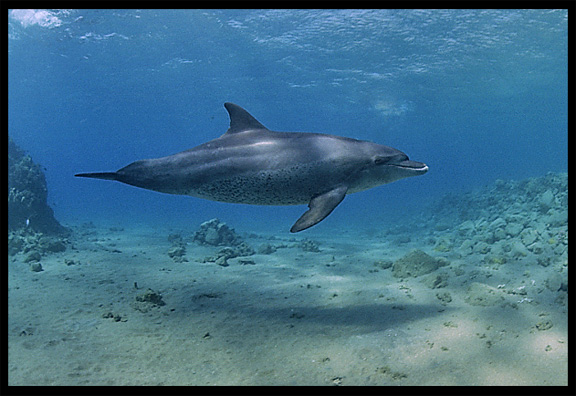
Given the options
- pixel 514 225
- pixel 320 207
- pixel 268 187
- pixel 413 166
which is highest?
pixel 413 166

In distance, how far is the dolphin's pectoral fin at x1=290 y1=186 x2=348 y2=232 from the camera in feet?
13.8

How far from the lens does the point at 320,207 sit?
4480 mm

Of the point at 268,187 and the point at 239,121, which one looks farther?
the point at 239,121

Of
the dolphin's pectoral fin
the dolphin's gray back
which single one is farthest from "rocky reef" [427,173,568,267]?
the dolphin's gray back

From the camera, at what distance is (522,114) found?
182 feet

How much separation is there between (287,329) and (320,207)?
1.77m

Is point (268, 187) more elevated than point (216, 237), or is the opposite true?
point (268, 187)

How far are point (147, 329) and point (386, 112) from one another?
49.5 meters

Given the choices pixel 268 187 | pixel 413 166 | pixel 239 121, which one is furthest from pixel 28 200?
pixel 413 166

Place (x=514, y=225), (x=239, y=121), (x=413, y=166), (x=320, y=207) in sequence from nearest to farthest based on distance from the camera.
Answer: (x=320, y=207), (x=413, y=166), (x=239, y=121), (x=514, y=225)

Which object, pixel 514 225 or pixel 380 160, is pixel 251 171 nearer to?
pixel 380 160

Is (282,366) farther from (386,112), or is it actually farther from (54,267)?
(386,112)

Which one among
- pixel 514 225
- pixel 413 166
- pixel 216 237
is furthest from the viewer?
pixel 216 237
